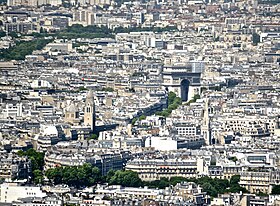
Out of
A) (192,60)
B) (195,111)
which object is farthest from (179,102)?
(192,60)

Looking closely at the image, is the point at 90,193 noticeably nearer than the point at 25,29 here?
Yes

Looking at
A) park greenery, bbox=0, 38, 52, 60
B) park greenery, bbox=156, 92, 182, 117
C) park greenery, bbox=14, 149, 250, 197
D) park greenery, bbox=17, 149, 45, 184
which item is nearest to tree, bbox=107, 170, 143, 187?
park greenery, bbox=14, 149, 250, 197

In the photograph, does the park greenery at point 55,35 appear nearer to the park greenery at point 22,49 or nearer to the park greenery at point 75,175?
the park greenery at point 22,49

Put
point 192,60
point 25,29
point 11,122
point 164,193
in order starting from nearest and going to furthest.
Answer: point 164,193 → point 11,122 → point 192,60 → point 25,29

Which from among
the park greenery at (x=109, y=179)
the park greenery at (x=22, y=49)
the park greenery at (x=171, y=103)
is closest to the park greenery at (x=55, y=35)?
the park greenery at (x=22, y=49)

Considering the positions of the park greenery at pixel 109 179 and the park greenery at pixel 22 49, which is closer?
the park greenery at pixel 109 179

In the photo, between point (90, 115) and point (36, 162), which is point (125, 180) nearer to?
point (36, 162)

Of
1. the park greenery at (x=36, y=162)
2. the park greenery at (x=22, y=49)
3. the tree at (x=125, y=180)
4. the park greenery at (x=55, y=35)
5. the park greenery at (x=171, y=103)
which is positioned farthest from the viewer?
the park greenery at (x=55, y=35)

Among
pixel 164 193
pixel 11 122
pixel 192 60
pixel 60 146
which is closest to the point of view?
pixel 164 193

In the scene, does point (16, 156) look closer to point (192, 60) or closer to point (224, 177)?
point (224, 177)
